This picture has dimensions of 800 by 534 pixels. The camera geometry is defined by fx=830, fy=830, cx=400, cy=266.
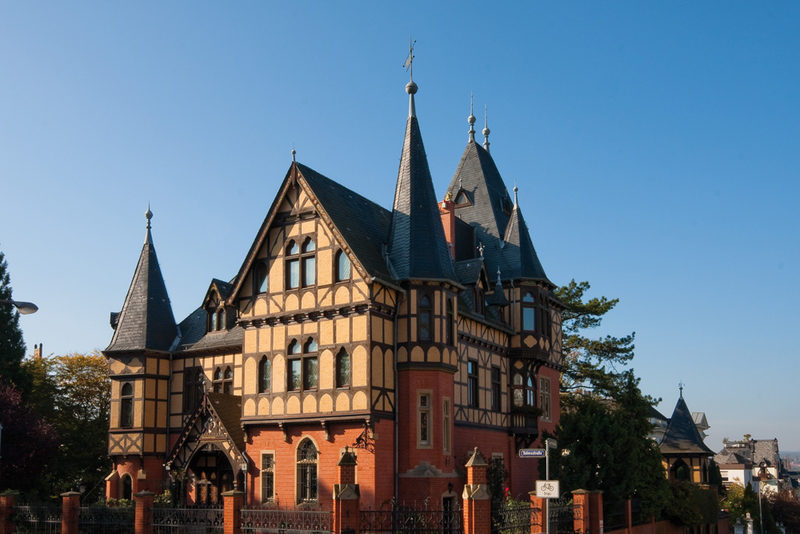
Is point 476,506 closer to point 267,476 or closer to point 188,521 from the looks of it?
point 188,521

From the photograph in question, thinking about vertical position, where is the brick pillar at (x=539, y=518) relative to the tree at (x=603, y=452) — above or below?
below

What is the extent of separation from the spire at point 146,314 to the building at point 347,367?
0.19m

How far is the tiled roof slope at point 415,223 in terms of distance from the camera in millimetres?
28094

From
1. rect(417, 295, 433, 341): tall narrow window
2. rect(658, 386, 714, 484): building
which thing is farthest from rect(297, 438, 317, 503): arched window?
rect(658, 386, 714, 484): building

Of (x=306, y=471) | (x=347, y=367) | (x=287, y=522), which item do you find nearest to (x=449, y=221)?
(x=347, y=367)

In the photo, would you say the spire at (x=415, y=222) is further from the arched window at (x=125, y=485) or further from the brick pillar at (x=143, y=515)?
the arched window at (x=125, y=485)

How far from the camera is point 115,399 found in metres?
35.9

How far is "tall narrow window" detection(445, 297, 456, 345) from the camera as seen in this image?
28359 mm

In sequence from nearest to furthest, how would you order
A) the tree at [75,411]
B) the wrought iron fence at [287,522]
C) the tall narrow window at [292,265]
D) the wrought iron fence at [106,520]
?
the wrought iron fence at [287,522] < the wrought iron fence at [106,520] < the tall narrow window at [292,265] < the tree at [75,411]

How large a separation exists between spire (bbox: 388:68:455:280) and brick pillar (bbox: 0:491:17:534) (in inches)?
590

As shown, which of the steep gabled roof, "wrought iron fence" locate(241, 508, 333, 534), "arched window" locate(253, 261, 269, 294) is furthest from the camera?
the steep gabled roof

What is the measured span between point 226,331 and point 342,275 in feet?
34.7

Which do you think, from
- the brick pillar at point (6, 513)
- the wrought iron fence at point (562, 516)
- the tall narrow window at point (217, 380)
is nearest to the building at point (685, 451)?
the wrought iron fence at point (562, 516)

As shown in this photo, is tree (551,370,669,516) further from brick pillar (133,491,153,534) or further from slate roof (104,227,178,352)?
slate roof (104,227,178,352)
